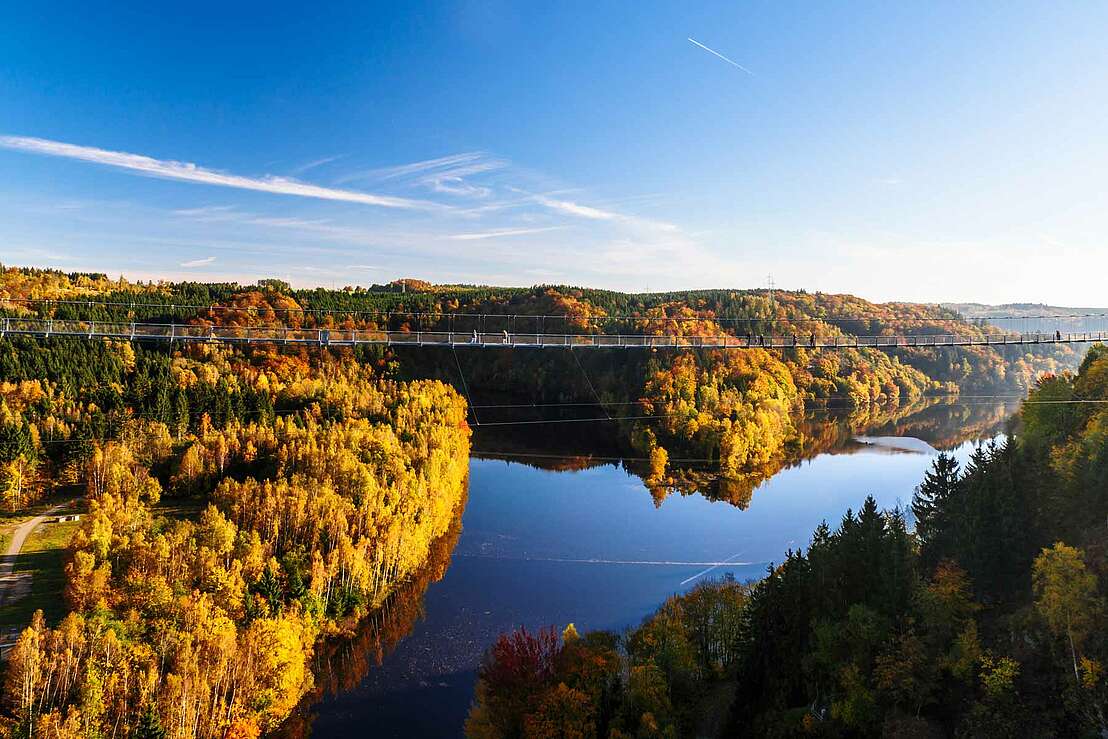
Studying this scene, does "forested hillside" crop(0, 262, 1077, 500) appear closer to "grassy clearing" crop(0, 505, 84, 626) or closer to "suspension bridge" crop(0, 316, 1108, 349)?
"suspension bridge" crop(0, 316, 1108, 349)

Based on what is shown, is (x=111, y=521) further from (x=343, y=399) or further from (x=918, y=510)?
(x=918, y=510)

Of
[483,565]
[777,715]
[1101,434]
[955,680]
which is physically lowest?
[483,565]

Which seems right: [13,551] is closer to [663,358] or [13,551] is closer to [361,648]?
[361,648]

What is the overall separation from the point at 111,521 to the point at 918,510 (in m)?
21.2

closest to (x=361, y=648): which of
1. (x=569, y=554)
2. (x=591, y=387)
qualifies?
(x=569, y=554)

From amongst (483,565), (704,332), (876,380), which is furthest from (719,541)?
(876,380)

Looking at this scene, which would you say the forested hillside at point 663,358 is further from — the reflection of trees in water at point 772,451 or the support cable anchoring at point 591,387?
the reflection of trees in water at point 772,451

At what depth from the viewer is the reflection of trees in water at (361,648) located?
544 inches

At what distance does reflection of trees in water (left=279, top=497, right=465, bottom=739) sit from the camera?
544 inches

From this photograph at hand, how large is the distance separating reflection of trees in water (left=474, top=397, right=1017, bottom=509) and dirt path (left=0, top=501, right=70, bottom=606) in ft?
69.6

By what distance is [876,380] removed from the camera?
52750 millimetres

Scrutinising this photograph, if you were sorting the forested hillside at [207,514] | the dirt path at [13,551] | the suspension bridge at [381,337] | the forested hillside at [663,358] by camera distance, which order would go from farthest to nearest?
the forested hillside at [663,358], the suspension bridge at [381,337], the dirt path at [13,551], the forested hillside at [207,514]

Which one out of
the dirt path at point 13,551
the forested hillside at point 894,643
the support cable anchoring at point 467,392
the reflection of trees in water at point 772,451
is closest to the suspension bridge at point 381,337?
the forested hillside at point 894,643

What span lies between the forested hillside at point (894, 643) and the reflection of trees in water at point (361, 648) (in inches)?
122
